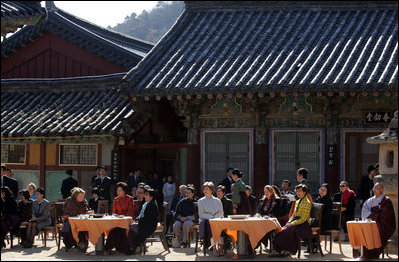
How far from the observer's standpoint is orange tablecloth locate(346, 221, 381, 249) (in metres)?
13.9

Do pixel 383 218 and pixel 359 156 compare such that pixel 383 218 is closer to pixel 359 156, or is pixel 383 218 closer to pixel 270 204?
pixel 270 204

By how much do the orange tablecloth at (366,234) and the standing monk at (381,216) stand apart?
0.29ft

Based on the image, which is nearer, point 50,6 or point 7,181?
point 7,181

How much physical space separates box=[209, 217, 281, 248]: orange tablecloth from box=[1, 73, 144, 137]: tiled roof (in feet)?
25.0

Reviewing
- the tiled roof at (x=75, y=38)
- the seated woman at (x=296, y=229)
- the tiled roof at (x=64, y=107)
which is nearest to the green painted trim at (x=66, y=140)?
the tiled roof at (x=64, y=107)

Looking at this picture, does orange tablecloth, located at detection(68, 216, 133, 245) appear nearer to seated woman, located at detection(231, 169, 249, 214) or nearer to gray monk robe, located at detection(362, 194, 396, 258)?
seated woman, located at detection(231, 169, 249, 214)

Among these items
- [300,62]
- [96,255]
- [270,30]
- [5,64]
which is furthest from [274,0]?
[96,255]

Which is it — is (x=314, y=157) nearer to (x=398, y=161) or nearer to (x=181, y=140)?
(x=181, y=140)

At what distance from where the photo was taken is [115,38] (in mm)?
28141

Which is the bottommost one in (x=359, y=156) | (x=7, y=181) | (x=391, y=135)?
(x=7, y=181)

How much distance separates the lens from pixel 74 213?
16.1m

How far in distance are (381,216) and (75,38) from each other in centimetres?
1336

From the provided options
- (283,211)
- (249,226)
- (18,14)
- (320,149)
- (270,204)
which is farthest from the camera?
A: (320,149)

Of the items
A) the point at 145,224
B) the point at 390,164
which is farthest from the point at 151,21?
the point at 390,164
